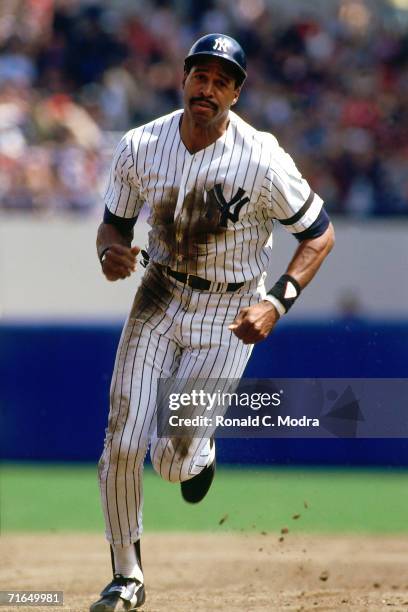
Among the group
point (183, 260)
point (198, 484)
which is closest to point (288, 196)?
Answer: point (183, 260)

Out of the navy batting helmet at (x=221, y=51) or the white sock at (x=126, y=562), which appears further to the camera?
the white sock at (x=126, y=562)

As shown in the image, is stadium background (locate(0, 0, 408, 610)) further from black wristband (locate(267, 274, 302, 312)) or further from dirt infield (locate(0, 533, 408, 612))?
black wristband (locate(267, 274, 302, 312))

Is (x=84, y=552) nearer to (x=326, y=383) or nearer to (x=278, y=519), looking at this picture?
(x=278, y=519)

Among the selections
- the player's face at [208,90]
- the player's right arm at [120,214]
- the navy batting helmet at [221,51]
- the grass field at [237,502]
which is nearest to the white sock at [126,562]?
the player's right arm at [120,214]

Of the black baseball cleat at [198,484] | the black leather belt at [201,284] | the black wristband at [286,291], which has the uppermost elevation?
the black leather belt at [201,284]

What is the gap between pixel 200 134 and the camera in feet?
15.7

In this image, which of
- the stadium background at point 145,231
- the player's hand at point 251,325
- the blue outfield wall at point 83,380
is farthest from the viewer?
the blue outfield wall at point 83,380

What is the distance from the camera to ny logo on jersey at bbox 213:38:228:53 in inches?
180

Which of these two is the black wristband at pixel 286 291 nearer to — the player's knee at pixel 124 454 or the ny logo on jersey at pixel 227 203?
the ny logo on jersey at pixel 227 203

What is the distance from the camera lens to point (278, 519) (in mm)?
7949

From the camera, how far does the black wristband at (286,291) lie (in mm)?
4727

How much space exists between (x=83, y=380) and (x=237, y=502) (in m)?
2.03

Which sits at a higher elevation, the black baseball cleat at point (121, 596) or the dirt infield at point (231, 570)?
the dirt infield at point (231, 570)

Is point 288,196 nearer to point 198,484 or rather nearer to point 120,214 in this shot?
point 120,214
